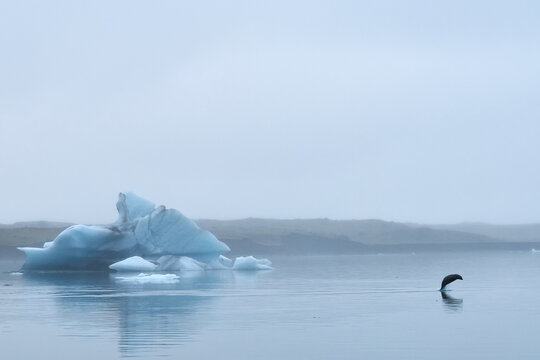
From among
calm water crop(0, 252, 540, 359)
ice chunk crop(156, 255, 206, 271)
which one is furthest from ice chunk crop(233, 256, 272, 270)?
calm water crop(0, 252, 540, 359)

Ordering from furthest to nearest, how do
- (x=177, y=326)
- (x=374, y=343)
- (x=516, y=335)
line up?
(x=177, y=326)
(x=516, y=335)
(x=374, y=343)

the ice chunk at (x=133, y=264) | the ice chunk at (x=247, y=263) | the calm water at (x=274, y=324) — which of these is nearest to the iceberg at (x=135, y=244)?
the ice chunk at (x=133, y=264)

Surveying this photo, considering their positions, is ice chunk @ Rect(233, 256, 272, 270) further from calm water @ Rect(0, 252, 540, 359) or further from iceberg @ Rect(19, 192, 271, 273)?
calm water @ Rect(0, 252, 540, 359)

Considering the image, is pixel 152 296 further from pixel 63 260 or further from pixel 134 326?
pixel 63 260

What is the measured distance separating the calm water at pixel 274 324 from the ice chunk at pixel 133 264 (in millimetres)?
11449

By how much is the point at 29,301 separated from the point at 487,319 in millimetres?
11638

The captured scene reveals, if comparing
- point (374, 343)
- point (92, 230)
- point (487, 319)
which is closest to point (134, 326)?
point (374, 343)

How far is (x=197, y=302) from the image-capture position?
22.1 meters

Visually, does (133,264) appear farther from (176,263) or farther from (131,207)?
(176,263)

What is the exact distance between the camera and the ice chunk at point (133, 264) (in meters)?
38.4

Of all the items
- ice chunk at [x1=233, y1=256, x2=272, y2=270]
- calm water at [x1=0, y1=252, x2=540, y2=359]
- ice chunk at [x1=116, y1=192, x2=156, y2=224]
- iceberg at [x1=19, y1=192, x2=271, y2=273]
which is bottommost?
calm water at [x1=0, y1=252, x2=540, y2=359]

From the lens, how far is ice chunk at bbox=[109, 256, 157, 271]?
38.4 metres

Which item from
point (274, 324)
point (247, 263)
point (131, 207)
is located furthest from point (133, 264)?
point (274, 324)

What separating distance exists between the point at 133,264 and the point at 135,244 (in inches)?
62.1
